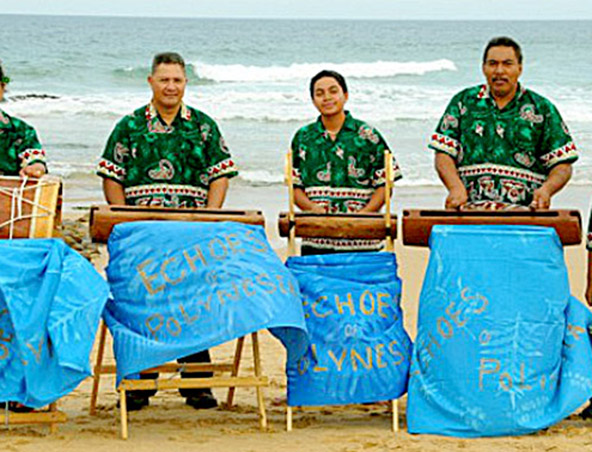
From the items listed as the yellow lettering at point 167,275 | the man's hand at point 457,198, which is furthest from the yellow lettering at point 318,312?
the man's hand at point 457,198

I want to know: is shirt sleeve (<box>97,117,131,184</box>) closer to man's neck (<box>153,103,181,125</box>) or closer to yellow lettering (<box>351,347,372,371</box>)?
man's neck (<box>153,103,181,125</box>)

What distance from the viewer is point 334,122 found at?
19.9ft

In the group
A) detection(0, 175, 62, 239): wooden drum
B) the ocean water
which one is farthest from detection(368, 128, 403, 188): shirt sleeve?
the ocean water

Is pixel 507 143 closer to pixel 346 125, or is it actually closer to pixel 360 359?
pixel 346 125

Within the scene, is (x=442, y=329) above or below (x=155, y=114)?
below

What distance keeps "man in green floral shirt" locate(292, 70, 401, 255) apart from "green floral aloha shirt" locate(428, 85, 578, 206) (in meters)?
0.35

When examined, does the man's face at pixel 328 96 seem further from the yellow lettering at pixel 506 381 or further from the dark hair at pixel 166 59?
the yellow lettering at pixel 506 381

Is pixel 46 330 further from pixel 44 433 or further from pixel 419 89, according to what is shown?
pixel 419 89

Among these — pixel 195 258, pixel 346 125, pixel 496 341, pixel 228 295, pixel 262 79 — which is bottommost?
pixel 496 341

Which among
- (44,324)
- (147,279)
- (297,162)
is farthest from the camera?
(297,162)

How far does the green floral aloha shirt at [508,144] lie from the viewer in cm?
575

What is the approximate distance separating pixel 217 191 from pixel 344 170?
61 centimetres

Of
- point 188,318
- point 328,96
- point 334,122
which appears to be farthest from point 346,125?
point 188,318

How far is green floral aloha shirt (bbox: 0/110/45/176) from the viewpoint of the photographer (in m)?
5.66
